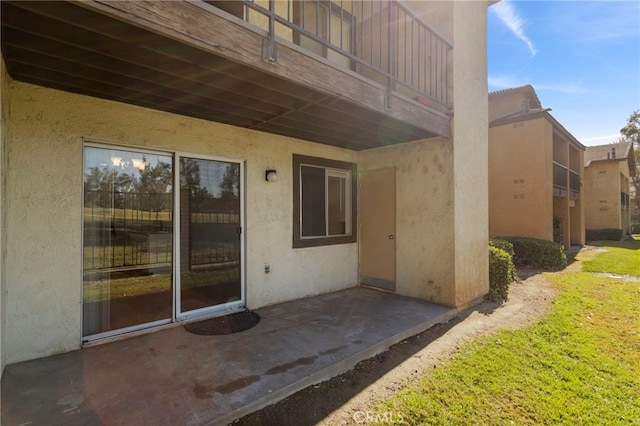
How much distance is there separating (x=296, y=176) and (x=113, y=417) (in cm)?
420

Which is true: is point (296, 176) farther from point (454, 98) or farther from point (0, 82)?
point (0, 82)

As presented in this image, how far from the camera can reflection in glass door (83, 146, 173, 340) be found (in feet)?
12.3

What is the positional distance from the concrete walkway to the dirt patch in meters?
0.10

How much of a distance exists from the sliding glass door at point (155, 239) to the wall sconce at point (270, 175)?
47 cm

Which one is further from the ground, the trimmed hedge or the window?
the window

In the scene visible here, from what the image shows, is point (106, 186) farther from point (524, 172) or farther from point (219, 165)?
point (524, 172)

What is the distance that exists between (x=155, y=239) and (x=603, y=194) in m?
28.2

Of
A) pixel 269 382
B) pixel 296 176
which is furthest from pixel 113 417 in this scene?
pixel 296 176

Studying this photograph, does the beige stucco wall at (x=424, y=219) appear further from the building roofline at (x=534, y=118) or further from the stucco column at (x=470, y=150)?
the building roofline at (x=534, y=118)

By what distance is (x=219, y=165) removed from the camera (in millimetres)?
4801

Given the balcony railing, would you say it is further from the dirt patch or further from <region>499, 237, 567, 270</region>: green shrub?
<region>499, 237, 567, 270</region>: green shrub

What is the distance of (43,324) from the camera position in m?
3.35

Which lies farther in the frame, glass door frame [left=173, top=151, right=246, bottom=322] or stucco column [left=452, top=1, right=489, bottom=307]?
stucco column [left=452, top=1, right=489, bottom=307]

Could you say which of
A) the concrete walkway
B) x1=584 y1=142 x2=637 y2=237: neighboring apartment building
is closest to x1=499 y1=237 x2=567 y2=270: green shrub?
the concrete walkway
